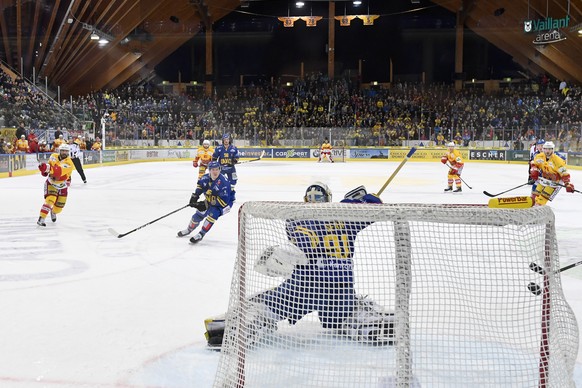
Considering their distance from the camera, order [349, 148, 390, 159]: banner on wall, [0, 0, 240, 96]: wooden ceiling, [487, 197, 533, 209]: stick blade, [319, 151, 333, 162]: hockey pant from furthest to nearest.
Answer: [349, 148, 390, 159]: banner on wall
[319, 151, 333, 162]: hockey pant
[0, 0, 240, 96]: wooden ceiling
[487, 197, 533, 209]: stick blade

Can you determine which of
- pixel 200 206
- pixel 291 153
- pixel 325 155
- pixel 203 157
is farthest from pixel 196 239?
pixel 291 153

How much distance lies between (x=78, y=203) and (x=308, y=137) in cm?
1845

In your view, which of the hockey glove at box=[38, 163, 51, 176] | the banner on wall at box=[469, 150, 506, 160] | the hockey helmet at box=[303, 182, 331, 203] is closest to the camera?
the hockey helmet at box=[303, 182, 331, 203]

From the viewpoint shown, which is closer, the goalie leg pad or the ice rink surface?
the ice rink surface

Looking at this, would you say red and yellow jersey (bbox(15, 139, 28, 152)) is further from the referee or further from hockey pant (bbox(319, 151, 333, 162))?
hockey pant (bbox(319, 151, 333, 162))

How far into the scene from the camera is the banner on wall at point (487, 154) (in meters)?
26.6

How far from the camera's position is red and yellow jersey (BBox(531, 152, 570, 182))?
8000 millimetres

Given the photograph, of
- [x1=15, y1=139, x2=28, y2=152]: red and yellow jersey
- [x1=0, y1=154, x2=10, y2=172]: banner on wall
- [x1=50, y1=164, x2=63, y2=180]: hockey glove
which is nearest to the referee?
[x1=0, y1=154, x2=10, y2=172]: banner on wall

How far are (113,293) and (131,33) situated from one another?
27.0 m

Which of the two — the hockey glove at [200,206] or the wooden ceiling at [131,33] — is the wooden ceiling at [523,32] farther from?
the hockey glove at [200,206]

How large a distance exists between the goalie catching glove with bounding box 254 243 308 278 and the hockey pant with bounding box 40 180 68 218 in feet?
20.2

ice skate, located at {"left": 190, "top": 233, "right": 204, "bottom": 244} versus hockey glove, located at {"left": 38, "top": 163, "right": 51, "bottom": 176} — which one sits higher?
hockey glove, located at {"left": 38, "top": 163, "right": 51, "bottom": 176}

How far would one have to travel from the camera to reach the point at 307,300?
9.46 feet

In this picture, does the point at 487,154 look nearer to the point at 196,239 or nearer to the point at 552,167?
the point at 552,167
